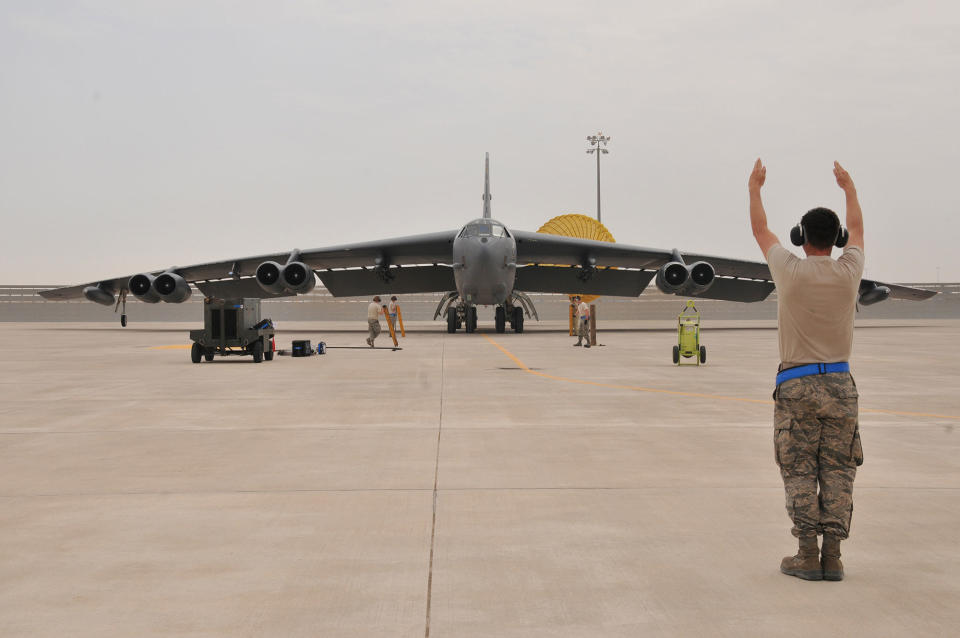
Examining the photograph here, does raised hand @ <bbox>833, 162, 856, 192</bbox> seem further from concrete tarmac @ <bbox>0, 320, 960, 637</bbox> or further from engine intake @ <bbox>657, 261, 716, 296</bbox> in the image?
engine intake @ <bbox>657, 261, 716, 296</bbox>

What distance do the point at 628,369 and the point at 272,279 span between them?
16988 millimetres

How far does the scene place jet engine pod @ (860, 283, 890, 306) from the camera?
1372 inches

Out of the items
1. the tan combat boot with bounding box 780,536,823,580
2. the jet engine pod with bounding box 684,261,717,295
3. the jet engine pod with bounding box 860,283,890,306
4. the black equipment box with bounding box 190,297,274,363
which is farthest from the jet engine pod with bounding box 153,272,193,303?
the tan combat boot with bounding box 780,536,823,580

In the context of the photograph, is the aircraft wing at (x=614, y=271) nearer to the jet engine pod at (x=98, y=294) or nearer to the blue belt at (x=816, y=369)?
the jet engine pod at (x=98, y=294)

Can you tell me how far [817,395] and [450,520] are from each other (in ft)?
6.76

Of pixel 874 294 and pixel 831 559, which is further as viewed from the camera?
pixel 874 294

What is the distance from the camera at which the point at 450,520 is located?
5.05 m

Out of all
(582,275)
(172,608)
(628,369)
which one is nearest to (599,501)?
(172,608)

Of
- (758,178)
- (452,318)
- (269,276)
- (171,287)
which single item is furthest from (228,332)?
(452,318)

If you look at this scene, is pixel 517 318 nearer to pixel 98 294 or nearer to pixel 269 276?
pixel 269 276

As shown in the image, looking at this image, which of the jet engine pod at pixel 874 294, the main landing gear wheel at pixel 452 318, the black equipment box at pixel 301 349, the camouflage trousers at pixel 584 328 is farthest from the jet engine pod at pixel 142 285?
the jet engine pod at pixel 874 294

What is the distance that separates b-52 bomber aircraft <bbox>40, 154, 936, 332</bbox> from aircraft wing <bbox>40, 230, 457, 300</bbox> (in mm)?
42

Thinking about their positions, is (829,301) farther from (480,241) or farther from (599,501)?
(480,241)

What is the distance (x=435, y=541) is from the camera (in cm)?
460
